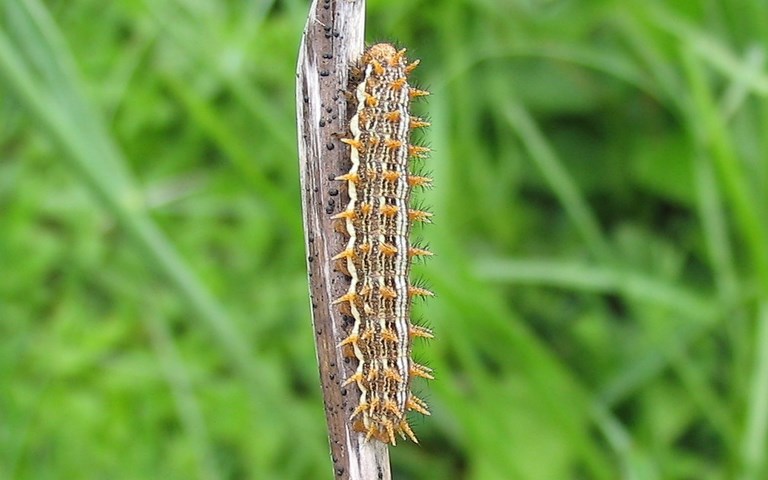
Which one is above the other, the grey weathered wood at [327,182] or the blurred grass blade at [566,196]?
the blurred grass blade at [566,196]

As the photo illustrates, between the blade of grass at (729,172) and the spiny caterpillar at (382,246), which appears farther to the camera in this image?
the blade of grass at (729,172)

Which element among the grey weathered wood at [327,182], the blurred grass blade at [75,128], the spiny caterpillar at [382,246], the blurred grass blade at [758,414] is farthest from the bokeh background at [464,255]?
the grey weathered wood at [327,182]

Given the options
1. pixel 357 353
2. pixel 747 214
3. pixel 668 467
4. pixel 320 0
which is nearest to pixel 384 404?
pixel 357 353

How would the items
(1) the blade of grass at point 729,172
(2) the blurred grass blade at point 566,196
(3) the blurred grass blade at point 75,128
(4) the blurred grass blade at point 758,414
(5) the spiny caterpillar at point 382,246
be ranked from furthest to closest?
(2) the blurred grass blade at point 566,196 → (4) the blurred grass blade at point 758,414 → (1) the blade of grass at point 729,172 → (3) the blurred grass blade at point 75,128 → (5) the spiny caterpillar at point 382,246

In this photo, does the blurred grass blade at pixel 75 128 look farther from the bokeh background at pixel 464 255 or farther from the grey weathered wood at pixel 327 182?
the grey weathered wood at pixel 327 182

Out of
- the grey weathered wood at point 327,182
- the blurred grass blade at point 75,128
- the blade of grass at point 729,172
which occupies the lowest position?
the grey weathered wood at point 327,182

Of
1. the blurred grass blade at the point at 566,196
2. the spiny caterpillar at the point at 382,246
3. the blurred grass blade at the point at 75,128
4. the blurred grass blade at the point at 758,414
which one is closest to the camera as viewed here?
the spiny caterpillar at the point at 382,246

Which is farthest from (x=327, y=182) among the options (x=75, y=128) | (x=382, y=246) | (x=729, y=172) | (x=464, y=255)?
(x=464, y=255)

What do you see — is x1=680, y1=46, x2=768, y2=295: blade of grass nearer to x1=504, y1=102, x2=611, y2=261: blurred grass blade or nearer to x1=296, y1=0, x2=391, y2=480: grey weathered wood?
x1=504, y1=102, x2=611, y2=261: blurred grass blade
